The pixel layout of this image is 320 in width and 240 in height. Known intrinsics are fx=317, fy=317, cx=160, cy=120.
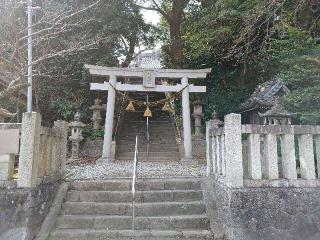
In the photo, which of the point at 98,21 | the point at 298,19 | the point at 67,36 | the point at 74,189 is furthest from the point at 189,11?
the point at 74,189

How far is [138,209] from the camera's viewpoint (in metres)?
6.06

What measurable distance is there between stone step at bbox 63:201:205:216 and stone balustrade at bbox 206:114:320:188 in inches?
41.5

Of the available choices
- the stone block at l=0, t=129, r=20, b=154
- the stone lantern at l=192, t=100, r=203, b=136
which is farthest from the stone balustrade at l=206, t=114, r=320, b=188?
the stone lantern at l=192, t=100, r=203, b=136

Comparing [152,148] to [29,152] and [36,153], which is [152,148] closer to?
[36,153]

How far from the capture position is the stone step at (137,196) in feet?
21.0

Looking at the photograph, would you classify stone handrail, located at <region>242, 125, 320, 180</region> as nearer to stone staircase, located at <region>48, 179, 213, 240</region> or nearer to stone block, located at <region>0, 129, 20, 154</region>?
stone staircase, located at <region>48, 179, 213, 240</region>

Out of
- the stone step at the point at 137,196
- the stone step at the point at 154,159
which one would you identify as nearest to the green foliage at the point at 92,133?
the stone step at the point at 154,159

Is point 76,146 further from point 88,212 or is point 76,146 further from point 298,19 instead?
point 298,19

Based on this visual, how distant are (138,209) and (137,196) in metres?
0.39

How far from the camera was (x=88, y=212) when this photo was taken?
6070 mm

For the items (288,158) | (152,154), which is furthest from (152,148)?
(288,158)

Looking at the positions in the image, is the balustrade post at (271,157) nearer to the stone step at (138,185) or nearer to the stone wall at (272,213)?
the stone wall at (272,213)

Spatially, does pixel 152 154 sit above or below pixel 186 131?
below

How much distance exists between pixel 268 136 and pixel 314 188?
113 cm
